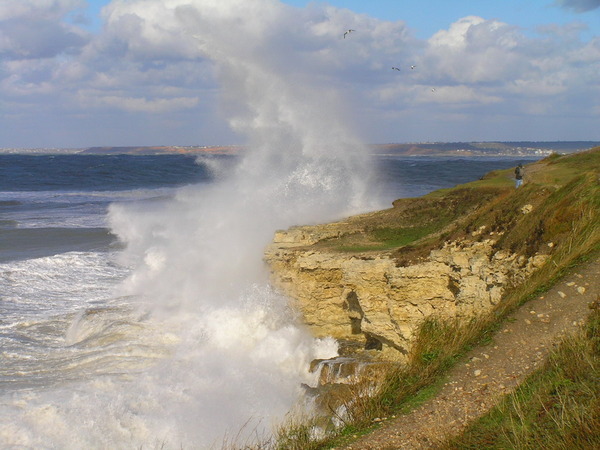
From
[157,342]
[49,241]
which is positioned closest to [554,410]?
[157,342]

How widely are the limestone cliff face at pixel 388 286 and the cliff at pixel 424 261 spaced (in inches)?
0.6

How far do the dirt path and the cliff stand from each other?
752 mm

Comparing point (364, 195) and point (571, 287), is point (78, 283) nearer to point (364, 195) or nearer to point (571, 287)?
point (364, 195)

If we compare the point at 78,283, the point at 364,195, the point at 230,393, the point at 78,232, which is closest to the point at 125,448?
the point at 230,393

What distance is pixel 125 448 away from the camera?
25.1 ft

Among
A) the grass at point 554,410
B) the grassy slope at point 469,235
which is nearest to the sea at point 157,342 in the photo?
the grassy slope at point 469,235

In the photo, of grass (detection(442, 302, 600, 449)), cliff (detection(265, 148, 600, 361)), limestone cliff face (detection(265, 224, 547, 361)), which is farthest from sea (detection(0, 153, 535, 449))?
grass (detection(442, 302, 600, 449))

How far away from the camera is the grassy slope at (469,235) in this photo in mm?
5922

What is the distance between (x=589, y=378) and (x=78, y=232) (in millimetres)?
25437

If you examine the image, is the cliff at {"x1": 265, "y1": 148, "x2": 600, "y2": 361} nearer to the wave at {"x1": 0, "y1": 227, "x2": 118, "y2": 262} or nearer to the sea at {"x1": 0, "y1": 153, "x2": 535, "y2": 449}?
the sea at {"x1": 0, "y1": 153, "x2": 535, "y2": 449}

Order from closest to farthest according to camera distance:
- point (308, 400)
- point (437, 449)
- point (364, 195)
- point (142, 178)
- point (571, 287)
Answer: point (437, 449), point (571, 287), point (308, 400), point (364, 195), point (142, 178)

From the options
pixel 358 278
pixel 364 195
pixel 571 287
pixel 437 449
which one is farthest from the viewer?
pixel 364 195

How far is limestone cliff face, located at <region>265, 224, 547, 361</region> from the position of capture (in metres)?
9.02

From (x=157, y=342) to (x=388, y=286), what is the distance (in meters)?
4.42
